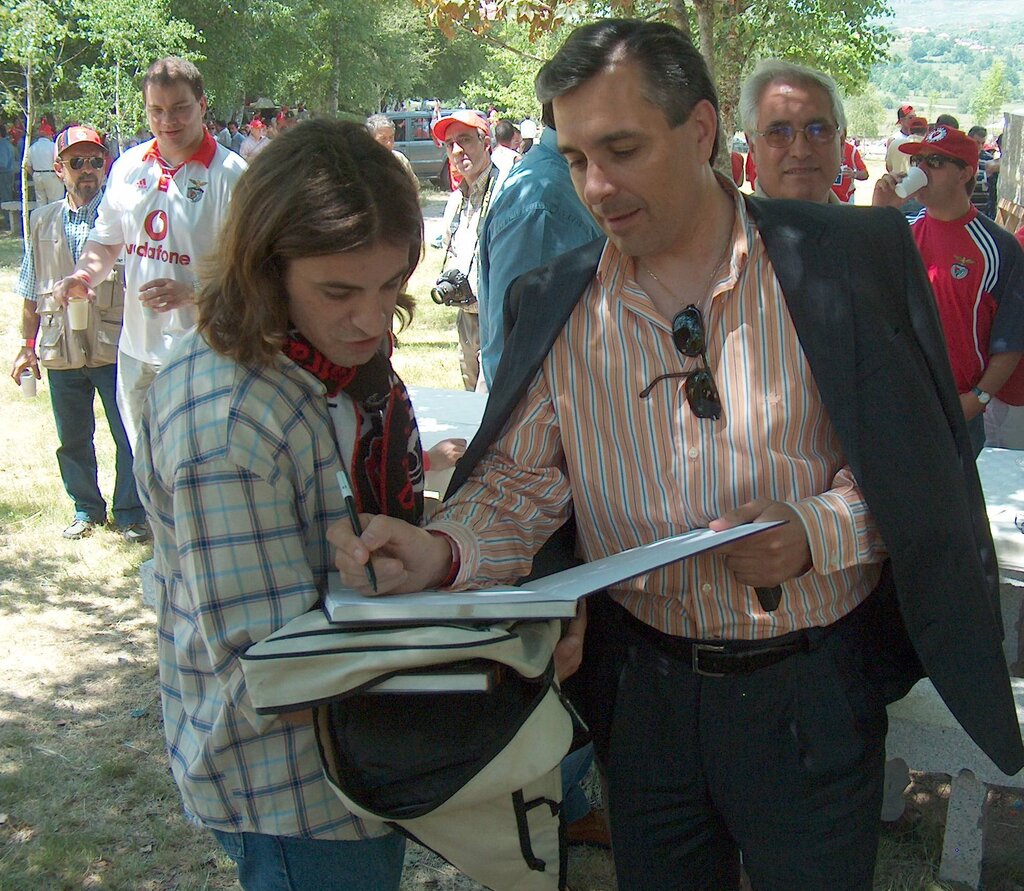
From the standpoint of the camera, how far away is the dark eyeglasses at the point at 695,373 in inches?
77.2

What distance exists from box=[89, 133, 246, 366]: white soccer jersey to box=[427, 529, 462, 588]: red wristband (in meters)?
3.35

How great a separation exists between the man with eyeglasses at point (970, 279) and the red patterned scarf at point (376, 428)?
9.32 ft

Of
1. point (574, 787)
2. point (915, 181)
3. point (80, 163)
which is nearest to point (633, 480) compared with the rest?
point (574, 787)

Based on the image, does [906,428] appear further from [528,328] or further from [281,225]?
[281,225]

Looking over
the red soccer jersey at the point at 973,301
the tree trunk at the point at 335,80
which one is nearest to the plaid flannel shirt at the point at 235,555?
the red soccer jersey at the point at 973,301

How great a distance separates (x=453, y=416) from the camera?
14.8 feet

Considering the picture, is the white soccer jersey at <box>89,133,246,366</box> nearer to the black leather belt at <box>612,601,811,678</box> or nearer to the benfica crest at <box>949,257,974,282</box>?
the benfica crest at <box>949,257,974,282</box>

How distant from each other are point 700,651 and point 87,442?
514 cm

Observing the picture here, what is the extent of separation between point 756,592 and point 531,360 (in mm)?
604

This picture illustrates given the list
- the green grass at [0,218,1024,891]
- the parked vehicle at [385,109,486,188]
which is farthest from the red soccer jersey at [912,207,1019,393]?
the parked vehicle at [385,109,486,188]

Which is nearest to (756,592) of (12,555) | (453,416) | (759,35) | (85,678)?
(453,416)

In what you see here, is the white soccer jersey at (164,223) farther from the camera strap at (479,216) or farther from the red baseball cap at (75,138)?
the camera strap at (479,216)

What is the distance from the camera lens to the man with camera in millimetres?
6922

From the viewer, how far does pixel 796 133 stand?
3674 millimetres
